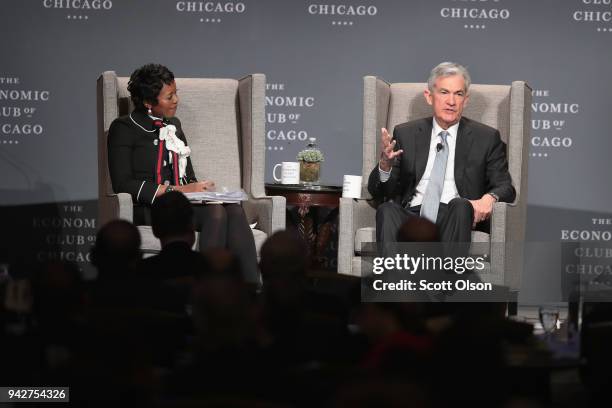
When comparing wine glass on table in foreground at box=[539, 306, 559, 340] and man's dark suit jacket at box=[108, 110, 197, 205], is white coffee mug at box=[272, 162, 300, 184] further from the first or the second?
wine glass on table in foreground at box=[539, 306, 559, 340]

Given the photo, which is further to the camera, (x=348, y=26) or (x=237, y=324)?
(x=348, y=26)

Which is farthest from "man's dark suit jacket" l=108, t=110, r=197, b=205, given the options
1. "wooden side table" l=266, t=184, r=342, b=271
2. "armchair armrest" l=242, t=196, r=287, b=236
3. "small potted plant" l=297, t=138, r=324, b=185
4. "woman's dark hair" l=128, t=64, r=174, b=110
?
"small potted plant" l=297, t=138, r=324, b=185

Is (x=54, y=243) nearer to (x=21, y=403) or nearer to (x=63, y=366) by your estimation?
(x=21, y=403)

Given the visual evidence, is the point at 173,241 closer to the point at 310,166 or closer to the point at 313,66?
the point at 310,166

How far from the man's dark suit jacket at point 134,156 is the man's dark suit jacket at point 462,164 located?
44.4 inches

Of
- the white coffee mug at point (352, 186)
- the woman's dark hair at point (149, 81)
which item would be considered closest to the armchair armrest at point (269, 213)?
the white coffee mug at point (352, 186)

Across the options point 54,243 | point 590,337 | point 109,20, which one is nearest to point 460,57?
point 109,20

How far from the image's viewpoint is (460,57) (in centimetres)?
634

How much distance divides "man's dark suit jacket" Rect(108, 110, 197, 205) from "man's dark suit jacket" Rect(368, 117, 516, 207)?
113 centimetres

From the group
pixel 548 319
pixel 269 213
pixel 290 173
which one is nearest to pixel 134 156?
pixel 269 213

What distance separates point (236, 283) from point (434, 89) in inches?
127

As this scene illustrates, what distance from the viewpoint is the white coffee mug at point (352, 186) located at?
17.1 ft

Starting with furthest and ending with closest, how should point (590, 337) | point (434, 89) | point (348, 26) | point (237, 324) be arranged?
1. point (348, 26)
2. point (434, 89)
3. point (590, 337)
4. point (237, 324)

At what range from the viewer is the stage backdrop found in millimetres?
6312
